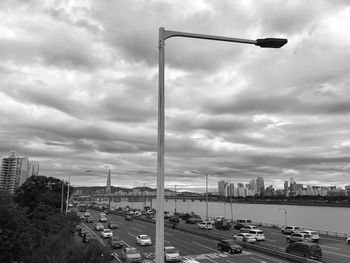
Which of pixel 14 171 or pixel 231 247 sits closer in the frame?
pixel 231 247

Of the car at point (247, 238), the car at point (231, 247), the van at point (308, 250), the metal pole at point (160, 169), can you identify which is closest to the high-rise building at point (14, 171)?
the car at point (247, 238)

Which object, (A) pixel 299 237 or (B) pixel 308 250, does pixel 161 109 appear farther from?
(A) pixel 299 237

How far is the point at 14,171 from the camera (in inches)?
6993

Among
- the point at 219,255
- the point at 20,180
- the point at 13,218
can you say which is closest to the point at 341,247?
the point at 219,255

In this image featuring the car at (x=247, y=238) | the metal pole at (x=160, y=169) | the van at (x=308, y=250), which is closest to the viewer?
the metal pole at (x=160, y=169)

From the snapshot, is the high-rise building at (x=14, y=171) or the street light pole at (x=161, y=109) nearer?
the street light pole at (x=161, y=109)

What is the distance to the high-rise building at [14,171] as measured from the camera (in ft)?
562

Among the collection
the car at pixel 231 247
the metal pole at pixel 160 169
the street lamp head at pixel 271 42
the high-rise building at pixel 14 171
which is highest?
the high-rise building at pixel 14 171

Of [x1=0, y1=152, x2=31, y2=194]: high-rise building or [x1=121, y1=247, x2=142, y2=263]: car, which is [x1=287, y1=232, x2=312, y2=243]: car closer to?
[x1=121, y1=247, x2=142, y2=263]: car

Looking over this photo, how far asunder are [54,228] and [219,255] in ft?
73.0

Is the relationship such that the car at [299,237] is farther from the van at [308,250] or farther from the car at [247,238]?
the van at [308,250]

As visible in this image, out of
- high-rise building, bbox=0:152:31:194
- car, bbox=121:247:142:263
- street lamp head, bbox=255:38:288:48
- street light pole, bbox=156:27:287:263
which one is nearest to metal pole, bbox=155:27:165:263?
street light pole, bbox=156:27:287:263

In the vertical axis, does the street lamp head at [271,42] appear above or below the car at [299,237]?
above

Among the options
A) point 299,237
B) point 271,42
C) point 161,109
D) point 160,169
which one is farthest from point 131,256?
point 271,42
